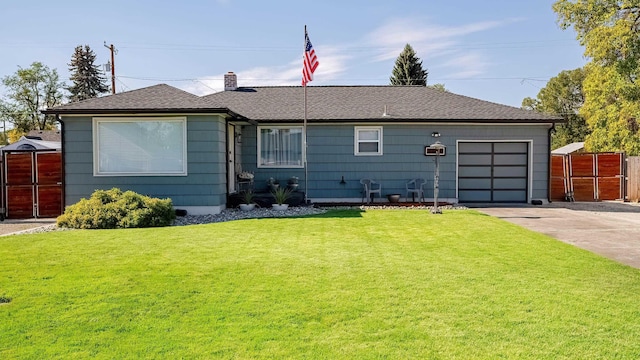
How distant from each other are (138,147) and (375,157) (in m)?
6.60

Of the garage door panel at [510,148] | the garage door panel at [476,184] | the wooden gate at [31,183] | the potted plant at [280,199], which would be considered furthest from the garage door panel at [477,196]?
the wooden gate at [31,183]

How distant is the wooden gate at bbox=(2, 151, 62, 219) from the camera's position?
11.3 metres

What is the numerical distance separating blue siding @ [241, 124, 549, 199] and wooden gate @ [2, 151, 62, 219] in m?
4.92

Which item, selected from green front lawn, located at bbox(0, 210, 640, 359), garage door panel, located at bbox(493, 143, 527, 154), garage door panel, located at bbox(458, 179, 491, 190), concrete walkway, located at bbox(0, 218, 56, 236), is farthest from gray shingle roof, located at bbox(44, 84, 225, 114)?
garage door panel, located at bbox(493, 143, 527, 154)

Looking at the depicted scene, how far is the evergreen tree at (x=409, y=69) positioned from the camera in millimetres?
35594

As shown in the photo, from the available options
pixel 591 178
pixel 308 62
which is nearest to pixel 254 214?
pixel 308 62

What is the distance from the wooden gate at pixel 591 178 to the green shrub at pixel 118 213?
13.4 metres

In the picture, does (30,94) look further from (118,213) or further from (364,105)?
(118,213)

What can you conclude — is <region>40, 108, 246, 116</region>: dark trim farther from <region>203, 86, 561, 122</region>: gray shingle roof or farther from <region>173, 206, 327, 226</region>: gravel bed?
<region>173, 206, 327, 226</region>: gravel bed

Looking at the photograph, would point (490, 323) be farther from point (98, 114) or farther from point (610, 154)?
point (610, 154)

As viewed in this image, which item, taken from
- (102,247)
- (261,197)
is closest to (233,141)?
(261,197)

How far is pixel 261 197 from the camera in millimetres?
12430

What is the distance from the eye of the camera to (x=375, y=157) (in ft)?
45.2

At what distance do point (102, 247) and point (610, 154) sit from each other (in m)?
16.4
